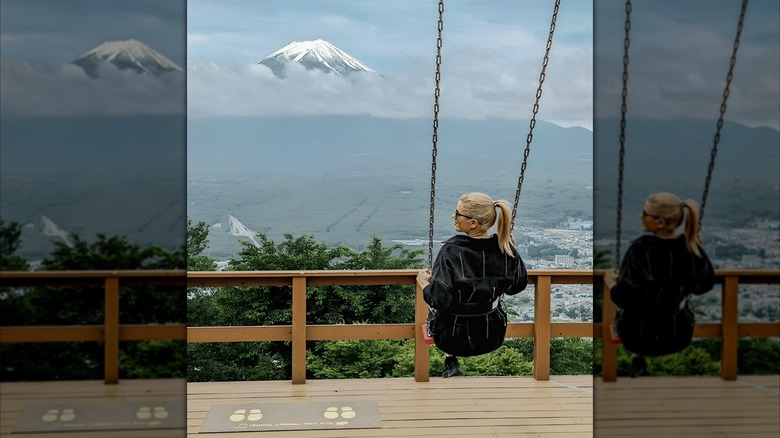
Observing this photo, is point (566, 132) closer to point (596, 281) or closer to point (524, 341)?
point (524, 341)

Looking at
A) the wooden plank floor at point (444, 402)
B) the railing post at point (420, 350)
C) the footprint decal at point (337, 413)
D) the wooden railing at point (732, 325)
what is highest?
the wooden railing at point (732, 325)

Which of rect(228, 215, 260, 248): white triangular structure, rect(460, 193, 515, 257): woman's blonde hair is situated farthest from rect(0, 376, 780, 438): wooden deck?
rect(228, 215, 260, 248): white triangular structure

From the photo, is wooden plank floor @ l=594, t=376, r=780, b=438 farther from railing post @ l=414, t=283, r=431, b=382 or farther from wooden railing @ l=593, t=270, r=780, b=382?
railing post @ l=414, t=283, r=431, b=382

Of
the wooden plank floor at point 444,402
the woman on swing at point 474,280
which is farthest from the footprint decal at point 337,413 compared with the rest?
the woman on swing at point 474,280

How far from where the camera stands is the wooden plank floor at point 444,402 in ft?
11.7

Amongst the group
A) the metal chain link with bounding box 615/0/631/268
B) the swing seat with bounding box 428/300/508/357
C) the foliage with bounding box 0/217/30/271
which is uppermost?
the metal chain link with bounding box 615/0/631/268

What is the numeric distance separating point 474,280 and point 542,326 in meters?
1.28

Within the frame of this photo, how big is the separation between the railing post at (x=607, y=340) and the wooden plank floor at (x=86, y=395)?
598 mm

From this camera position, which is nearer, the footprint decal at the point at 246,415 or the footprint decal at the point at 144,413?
the footprint decal at the point at 144,413

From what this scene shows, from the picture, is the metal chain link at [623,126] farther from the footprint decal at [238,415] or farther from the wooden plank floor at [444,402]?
the footprint decal at [238,415]

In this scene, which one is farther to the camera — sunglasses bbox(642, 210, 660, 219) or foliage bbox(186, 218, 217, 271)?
foliage bbox(186, 218, 217, 271)

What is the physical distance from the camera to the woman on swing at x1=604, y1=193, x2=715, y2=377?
1.06 m

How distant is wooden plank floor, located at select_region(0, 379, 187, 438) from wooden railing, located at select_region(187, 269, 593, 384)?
3324mm

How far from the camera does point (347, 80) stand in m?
7.34
